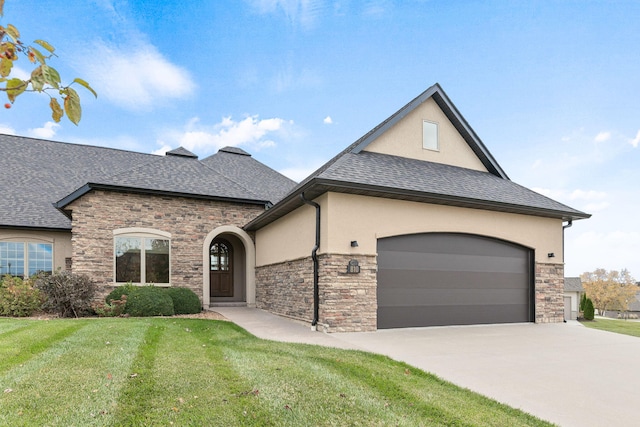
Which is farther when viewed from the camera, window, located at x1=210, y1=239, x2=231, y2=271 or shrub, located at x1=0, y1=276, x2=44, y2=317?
window, located at x1=210, y1=239, x2=231, y2=271

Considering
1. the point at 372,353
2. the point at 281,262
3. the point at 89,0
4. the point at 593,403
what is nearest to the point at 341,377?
the point at 372,353

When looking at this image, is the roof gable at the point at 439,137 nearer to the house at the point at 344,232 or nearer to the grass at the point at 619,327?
the house at the point at 344,232

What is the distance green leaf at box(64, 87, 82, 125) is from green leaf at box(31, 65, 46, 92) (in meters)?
0.07

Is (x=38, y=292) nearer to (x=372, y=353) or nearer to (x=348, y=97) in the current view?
(x=372, y=353)

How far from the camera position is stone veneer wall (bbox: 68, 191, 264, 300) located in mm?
12852

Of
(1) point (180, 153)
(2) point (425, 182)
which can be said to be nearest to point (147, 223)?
(1) point (180, 153)

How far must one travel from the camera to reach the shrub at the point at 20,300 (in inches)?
456

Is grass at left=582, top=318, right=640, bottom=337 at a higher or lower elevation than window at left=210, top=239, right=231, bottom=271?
lower

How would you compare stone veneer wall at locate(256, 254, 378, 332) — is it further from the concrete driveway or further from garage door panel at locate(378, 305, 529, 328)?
garage door panel at locate(378, 305, 529, 328)

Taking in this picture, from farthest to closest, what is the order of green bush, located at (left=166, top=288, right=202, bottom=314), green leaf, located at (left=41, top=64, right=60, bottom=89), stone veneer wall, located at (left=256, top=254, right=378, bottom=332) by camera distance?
green bush, located at (left=166, top=288, right=202, bottom=314) < stone veneer wall, located at (left=256, top=254, right=378, bottom=332) < green leaf, located at (left=41, top=64, right=60, bottom=89)

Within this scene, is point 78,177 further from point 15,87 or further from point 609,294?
point 609,294

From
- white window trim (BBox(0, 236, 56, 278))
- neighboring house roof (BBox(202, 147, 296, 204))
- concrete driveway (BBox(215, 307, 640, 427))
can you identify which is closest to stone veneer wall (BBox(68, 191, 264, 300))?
neighboring house roof (BBox(202, 147, 296, 204))

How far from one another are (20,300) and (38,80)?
1334 cm

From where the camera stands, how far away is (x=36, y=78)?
1289mm
